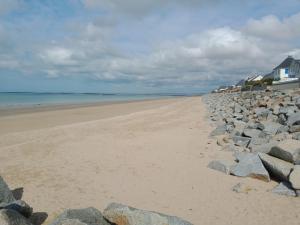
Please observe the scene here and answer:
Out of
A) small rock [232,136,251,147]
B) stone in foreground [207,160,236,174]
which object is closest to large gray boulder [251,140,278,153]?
small rock [232,136,251,147]

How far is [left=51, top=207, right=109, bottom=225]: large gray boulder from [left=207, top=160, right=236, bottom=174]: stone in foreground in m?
3.42

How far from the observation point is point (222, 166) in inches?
262

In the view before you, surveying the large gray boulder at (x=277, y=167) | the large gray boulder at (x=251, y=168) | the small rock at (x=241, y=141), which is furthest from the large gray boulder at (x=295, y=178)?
the small rock at (x=241, y=141)

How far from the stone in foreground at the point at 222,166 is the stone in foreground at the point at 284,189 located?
3.75 ft

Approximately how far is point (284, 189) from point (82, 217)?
11.5 feet

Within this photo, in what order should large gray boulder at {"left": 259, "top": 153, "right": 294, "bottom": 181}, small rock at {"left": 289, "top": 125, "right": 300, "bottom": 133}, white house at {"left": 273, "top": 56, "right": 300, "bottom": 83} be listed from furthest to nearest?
white house at {"left": 273, "top": 56, "right": 300, "bottom": 83}, small rock at {"left": 289, "top": 125, "right": 300, "bottom": 133}, large gray boulder at {"left": 259, "top": 153, "right": 294, "bottom": 181}

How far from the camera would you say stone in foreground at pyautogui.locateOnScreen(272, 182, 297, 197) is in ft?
17.1

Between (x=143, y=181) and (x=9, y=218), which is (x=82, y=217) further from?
(x=143, y=181)

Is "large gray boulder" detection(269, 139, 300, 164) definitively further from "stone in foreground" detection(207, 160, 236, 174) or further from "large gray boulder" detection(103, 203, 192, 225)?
"large gray boulder" detection(103, 203, 192, 225)

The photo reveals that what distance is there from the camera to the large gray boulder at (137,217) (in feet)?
11.4

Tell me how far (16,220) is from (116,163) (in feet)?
13.8

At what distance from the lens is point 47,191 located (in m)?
5.82

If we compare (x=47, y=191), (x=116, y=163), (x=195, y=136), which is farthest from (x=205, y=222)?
(x=195, y=136)

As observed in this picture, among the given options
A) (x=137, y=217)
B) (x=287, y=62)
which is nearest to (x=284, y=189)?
(x=137, y=217)
